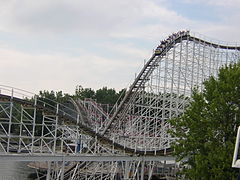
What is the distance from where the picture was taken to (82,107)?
35688 millimetres

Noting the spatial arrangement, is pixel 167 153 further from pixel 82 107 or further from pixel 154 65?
pixel 82 107

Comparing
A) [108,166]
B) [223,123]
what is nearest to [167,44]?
[108,166]

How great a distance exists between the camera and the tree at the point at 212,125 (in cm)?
1419

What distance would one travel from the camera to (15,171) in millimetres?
29859

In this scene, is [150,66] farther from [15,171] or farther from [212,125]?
[15,171]

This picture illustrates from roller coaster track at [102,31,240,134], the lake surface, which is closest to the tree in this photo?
roller coaster track at [102,31,240,134]

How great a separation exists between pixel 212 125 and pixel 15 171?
1926 cm

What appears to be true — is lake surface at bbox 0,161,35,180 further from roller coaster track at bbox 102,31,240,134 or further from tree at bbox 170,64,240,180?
tree at bbox 170,64,240,180

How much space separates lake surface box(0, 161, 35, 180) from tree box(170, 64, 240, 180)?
48.5ft

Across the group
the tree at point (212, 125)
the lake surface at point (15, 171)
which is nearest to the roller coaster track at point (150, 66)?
the lake surface at point (15, 171)

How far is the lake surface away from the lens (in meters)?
26.9

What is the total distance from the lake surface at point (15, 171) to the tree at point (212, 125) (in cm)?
1477

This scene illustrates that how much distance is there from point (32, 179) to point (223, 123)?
55.1 feet

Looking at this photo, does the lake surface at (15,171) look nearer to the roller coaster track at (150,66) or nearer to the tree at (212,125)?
the roller coaster track at (150,66)
